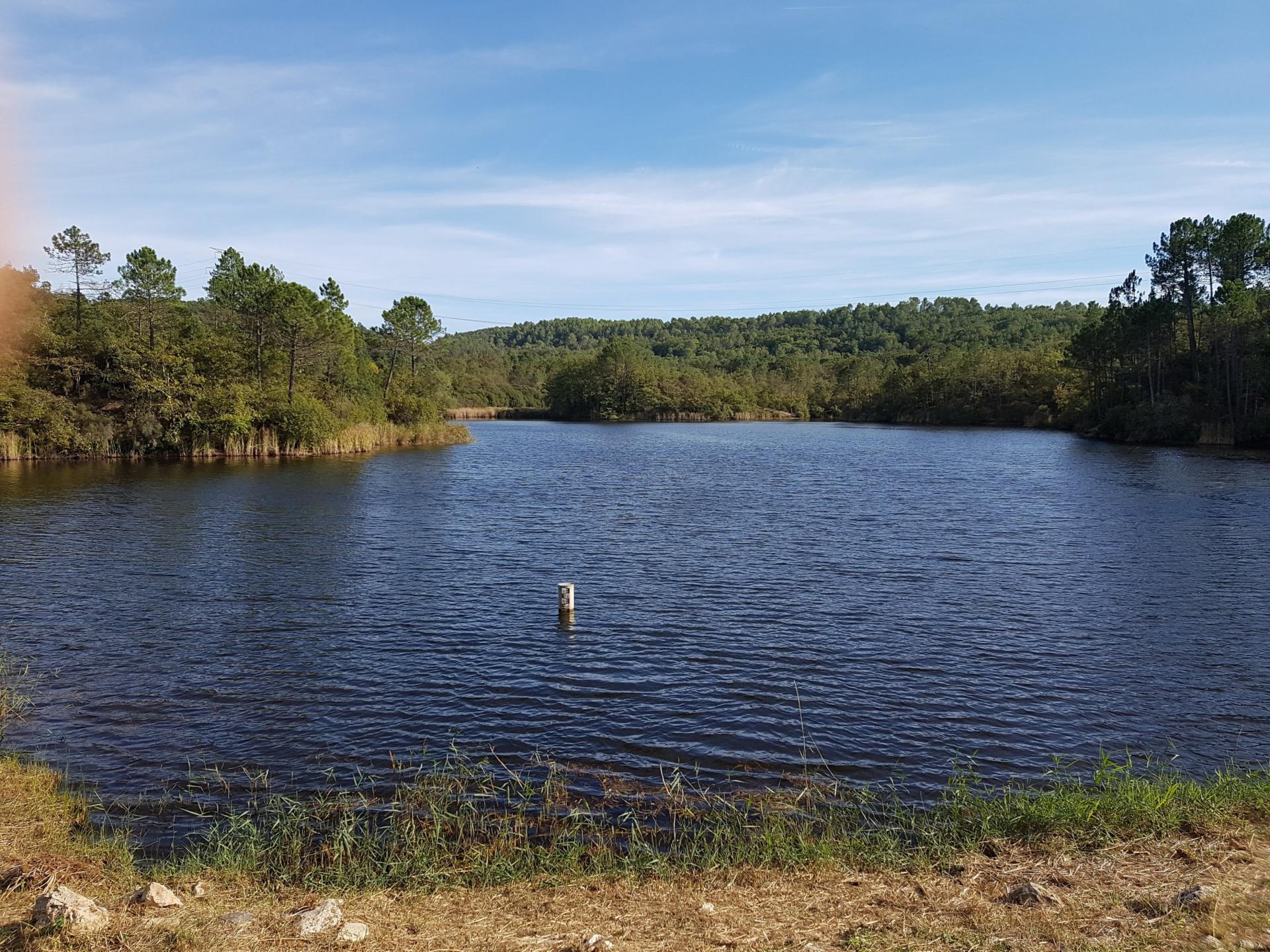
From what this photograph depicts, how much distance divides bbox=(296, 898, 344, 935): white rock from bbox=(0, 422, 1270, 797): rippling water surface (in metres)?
5.04

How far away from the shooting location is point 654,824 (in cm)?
1010

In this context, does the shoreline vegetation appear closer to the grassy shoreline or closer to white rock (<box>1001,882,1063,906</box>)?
white rock (<box>1001,882,1063,906</box>)

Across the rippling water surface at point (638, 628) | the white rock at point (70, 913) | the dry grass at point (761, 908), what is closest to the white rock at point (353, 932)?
the dry grass at point (761, 908)

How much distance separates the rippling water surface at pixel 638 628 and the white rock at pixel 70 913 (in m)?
5.12

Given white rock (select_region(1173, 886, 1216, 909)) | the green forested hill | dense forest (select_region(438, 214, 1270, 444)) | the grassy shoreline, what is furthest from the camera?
the green forested hill

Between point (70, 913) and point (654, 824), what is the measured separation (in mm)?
5971

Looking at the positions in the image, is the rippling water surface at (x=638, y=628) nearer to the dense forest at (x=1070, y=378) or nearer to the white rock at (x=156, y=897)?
the white rock at (x=156, y=897)

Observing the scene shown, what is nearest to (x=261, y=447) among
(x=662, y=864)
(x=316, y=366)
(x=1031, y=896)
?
(x=316, y=366)

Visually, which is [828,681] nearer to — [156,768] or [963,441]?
[156,768]

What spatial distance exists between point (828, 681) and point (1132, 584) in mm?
12803

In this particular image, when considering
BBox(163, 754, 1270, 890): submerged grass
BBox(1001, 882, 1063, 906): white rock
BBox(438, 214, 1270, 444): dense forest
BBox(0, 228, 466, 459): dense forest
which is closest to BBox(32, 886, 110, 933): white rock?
BBox(163, 754, 1270, 890): submerged grass

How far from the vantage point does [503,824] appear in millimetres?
9898

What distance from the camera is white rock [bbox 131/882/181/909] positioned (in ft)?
22.9

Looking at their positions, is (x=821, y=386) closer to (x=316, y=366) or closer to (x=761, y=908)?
(x=316, y=366)
